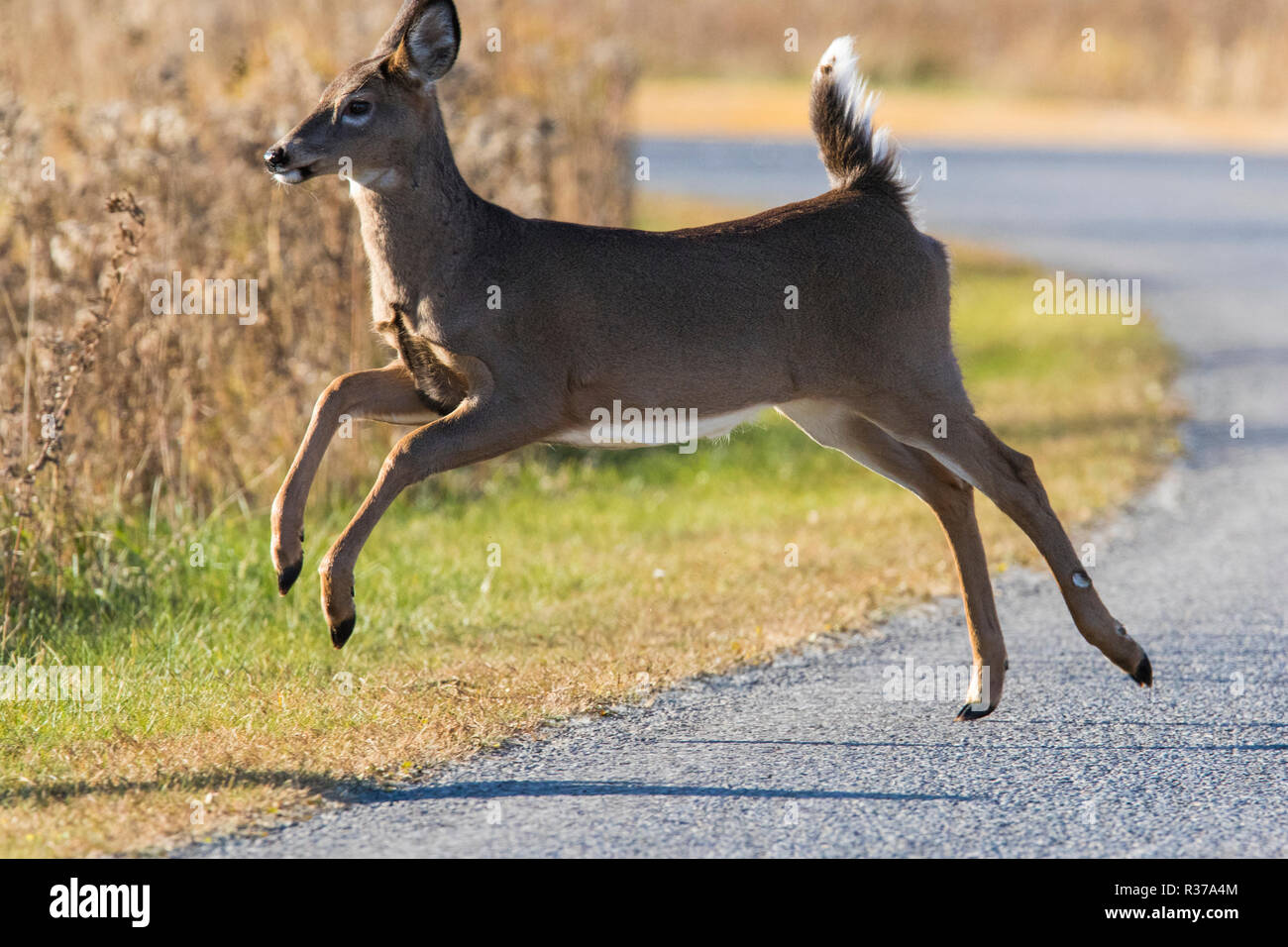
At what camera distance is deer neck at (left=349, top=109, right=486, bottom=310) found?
5.59 metres

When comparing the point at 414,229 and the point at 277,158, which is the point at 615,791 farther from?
the point at 277,158

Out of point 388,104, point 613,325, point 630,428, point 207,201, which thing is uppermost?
point 207,201

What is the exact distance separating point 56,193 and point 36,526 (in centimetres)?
174

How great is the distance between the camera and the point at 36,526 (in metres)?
7.17

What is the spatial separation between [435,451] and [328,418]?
1.46 ft

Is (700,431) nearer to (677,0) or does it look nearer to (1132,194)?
(1132,194)

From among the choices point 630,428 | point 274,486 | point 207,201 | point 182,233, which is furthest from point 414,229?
point 274,486

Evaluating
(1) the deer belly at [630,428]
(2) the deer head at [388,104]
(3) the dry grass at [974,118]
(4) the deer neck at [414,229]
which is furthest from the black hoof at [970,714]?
(3) the dry grass at [974,118]

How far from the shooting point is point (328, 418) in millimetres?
5641

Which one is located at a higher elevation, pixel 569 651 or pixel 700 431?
pixel 700 431

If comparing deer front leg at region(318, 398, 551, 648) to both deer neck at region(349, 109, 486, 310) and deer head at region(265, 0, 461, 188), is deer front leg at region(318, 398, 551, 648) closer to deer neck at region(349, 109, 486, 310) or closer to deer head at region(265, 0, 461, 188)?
deer neck at region(349, 109, 486, 310)

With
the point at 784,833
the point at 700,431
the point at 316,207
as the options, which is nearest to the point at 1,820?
the point at 784,833

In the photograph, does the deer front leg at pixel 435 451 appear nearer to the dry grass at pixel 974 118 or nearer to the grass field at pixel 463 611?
the grass field at pixel 463 611

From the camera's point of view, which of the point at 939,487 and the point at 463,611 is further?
the point at 463,611
